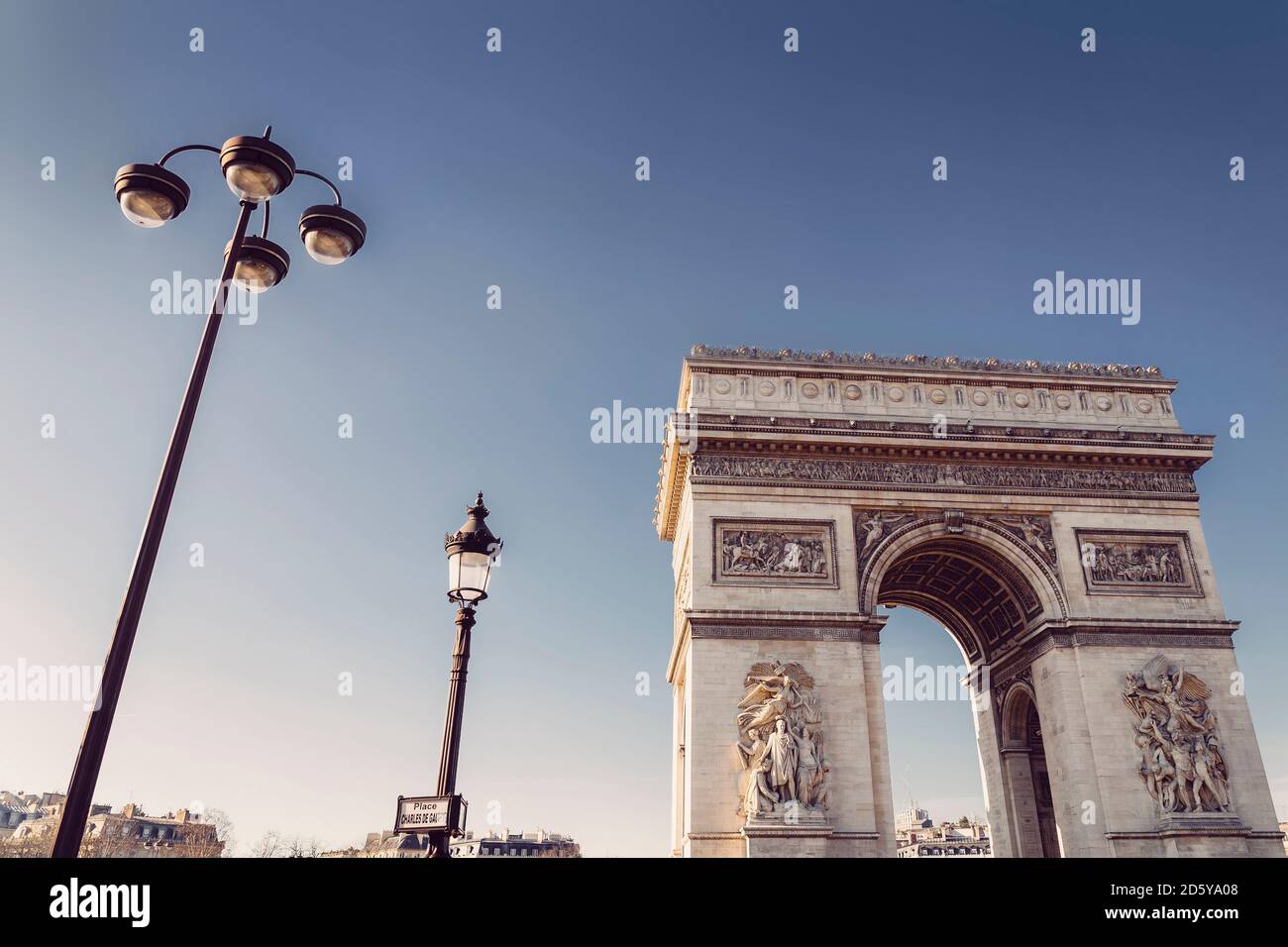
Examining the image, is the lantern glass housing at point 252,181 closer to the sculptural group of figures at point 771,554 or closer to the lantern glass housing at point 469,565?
the lantern glass housing at point 469,565

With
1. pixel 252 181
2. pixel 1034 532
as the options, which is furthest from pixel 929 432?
pixel 252 181

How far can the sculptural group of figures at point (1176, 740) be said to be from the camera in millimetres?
19500

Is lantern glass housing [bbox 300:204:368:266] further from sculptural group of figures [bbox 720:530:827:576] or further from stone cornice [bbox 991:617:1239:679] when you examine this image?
stone cornice [bbox 991:617:1239:679]

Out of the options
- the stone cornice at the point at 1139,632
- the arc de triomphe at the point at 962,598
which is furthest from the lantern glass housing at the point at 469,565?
the stone cornice at the point at 1139,632

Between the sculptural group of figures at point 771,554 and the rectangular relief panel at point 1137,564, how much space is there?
274 inches

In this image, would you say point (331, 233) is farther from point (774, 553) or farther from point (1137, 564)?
point (1137, 564)

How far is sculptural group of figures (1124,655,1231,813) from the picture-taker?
19500 millimetres

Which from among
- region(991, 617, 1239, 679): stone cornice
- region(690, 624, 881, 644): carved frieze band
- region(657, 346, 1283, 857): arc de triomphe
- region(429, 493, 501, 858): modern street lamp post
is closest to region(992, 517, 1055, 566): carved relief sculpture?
region(657, 346, 1283, 857): arc de triomphe

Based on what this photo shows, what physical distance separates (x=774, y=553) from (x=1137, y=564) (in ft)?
31.1

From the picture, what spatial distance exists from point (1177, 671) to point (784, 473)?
Answer: 34.2 ft

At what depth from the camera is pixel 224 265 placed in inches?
276
